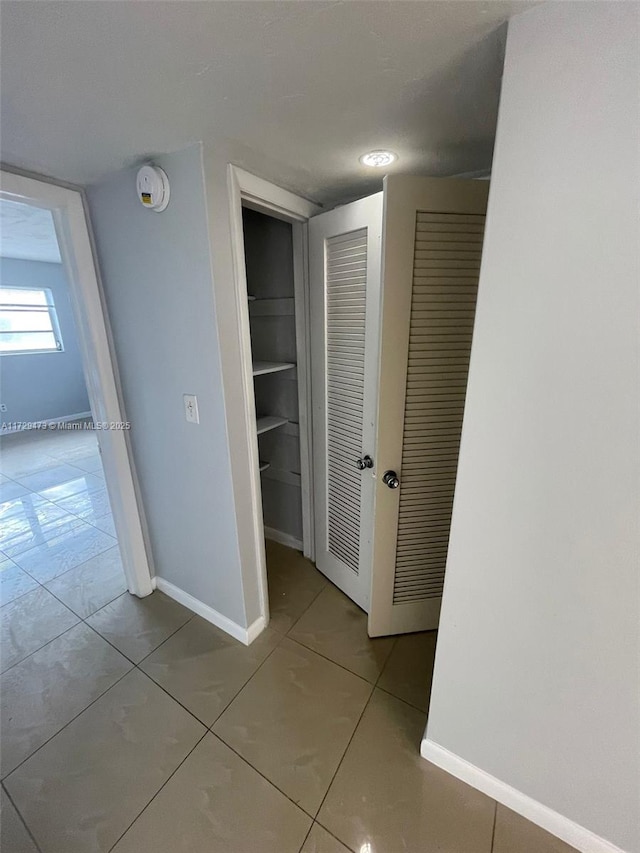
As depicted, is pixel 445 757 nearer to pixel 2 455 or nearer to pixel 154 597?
pixel 154 597

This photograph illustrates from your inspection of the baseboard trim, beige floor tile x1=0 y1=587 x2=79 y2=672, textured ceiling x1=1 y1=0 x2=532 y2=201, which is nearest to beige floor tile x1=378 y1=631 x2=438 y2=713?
the baseboard trim

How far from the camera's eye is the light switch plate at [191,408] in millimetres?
1467

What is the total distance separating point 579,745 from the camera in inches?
37.7

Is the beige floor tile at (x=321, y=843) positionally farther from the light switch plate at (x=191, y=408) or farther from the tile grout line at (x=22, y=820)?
the light switch plate at (x=191, y=408)

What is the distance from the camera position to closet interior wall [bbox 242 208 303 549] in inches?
76.8

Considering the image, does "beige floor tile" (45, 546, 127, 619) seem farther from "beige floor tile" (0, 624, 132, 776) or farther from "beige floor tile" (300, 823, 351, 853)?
"beige floor tile" (300, 823, 351, 853)

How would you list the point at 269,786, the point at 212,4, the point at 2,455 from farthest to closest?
1. the point at 2,455
2. the point at 269,786
3. the point at 212,4

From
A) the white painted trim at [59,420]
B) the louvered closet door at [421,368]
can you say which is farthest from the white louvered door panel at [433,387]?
the white painted trim at [59,420]

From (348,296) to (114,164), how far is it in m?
1.02

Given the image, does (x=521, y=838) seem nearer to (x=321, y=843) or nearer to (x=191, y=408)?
(x=321, y=843)

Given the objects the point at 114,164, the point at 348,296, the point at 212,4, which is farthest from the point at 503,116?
the point at 114,164

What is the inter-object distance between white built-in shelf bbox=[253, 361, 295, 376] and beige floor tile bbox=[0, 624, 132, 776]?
1548mm

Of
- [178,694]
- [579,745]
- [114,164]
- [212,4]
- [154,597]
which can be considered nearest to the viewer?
[212,4]

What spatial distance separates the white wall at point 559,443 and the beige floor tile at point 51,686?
1.55m
